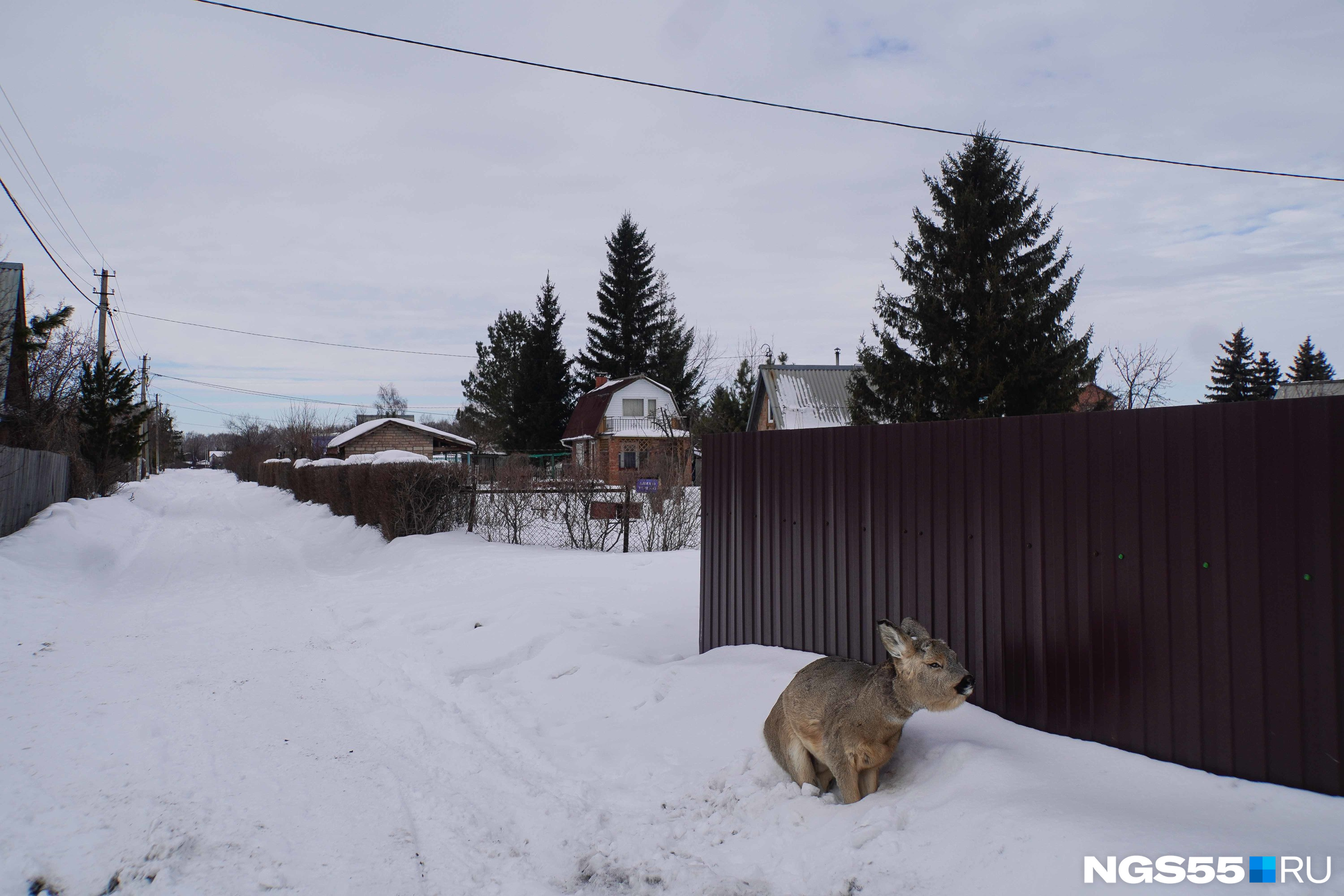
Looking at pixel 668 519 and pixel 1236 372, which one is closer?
pixel 668 519

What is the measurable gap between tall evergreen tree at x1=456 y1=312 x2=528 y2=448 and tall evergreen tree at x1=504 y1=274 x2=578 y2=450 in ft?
1.48

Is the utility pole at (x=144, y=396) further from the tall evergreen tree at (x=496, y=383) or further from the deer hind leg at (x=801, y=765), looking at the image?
the deer hind leg at (x=801, y=765)

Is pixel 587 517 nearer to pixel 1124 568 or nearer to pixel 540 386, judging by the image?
pixel 1124 568

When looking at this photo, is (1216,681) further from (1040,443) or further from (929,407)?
(929,407)

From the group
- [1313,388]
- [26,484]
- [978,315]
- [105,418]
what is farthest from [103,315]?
[1313,388]

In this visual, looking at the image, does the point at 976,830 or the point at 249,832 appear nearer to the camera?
the point at 976,830

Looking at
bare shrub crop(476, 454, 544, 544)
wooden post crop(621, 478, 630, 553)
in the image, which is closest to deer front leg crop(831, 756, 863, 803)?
wooden post crop(621, 478, 630, 553)

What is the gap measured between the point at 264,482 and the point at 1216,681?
4982 cm

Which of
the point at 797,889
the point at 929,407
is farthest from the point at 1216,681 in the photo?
the point at 929,407

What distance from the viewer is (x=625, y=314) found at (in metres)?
51.5

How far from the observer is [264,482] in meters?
45.2

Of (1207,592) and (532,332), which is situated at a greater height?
(532,332)

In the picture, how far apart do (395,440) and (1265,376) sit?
199 feet

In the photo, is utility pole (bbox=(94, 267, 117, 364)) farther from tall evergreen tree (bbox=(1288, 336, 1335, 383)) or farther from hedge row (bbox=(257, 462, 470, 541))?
tall evergreen tree (bbox=(1288, 336, 1335, 383))
